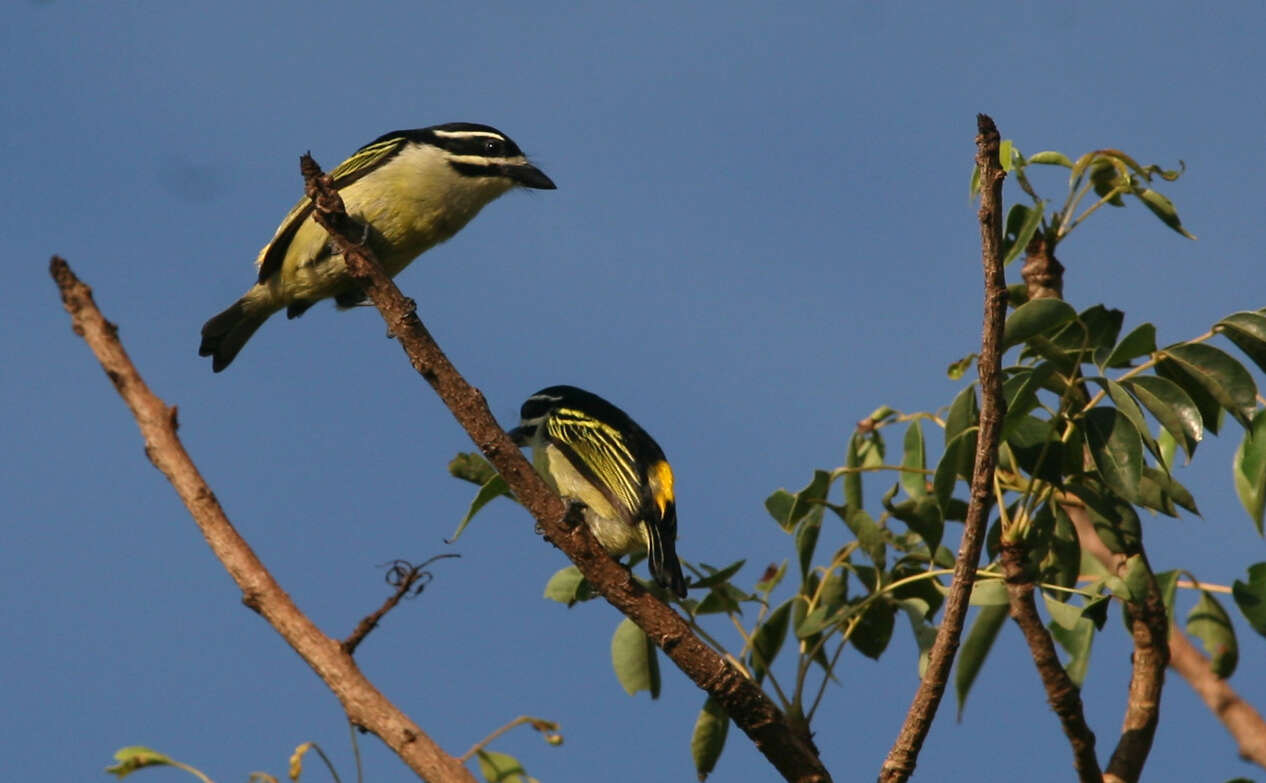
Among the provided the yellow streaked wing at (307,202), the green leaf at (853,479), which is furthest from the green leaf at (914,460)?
the yellow streaked wing at (307,202)

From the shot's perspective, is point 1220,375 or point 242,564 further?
point 1220,375

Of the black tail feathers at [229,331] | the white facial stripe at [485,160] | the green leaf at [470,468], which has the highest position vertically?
the black tail feathers at [229,331]

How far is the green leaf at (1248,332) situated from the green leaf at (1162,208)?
0.64 meters

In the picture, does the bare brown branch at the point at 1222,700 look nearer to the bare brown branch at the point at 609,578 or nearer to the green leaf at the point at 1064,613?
the green leaf at the point at 1064,613

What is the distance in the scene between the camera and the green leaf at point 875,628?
480 cm

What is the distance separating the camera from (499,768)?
13.8ft

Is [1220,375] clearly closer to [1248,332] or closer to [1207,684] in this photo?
[1248,332]

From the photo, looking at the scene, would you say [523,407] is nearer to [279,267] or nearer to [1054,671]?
[279,267]

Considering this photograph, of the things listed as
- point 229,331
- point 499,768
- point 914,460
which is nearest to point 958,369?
point 914,460

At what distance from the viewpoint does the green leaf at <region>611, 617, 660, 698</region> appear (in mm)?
4887

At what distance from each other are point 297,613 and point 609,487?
268 centimetres

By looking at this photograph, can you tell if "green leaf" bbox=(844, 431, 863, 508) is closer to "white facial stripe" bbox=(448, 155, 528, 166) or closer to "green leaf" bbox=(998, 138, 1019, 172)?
"green leaf" bbox=(998, 138, 1019, 172)

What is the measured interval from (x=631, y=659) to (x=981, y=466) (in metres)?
1.70

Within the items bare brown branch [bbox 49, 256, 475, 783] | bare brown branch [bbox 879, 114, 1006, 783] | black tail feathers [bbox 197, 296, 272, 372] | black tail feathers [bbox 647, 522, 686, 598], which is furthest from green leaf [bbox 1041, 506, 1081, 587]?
black tail feathers [bbox 197, 296, 272, 372]
